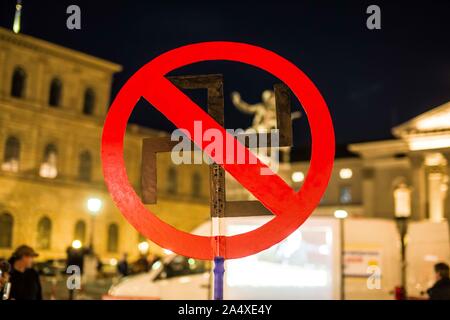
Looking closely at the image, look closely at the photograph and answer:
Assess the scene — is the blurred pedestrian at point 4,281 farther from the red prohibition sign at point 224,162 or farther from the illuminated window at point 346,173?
the illuminated window at point 346,173

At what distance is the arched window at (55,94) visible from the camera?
2137 inches

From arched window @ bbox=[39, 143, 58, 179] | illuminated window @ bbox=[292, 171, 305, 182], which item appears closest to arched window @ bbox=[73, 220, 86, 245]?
arched window @ bbox=[39, 143, 58, 179]

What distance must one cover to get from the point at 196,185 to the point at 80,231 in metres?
16.1

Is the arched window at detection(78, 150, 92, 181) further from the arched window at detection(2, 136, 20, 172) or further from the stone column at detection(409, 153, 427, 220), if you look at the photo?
the stone column at detection(409, 153, 427, 220)

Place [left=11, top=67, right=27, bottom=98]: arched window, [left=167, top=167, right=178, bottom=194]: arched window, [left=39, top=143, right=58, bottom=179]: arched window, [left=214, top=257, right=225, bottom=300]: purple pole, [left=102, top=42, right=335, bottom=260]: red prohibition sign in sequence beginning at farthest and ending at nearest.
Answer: [left=167, top=167, right=178, bottom=194]: arched window, [left=39, top=143, right=58, bottom=179]: arched window, [left=11, top=67, right=27, bottom=98]: arched window, [left=102, top=42, right=335, bottom=260]: red prohibition sign, [left=214, top=257, right=225, bottom=300]: purple pole

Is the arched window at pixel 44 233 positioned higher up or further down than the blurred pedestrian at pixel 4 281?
higher up

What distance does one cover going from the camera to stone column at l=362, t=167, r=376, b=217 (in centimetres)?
6069

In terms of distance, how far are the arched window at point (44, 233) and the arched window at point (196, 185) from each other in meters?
18.3

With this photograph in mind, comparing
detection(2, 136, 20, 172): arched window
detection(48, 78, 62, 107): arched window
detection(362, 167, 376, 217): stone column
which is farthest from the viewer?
detection(362, 167, 376, 217): stone column

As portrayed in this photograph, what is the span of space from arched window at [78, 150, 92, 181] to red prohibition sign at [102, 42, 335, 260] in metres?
50.8

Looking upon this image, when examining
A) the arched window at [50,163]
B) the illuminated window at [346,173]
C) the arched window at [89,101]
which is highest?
the arched window at [89,101]

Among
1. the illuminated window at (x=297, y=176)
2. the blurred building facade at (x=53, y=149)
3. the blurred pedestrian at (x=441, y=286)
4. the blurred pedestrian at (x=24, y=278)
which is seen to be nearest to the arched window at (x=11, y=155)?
the blurred building facade at (x=53, y=149)

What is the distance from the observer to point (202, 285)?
14156 millimetres
